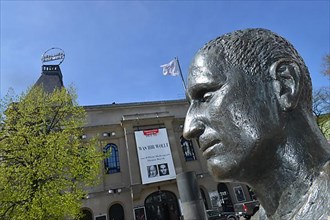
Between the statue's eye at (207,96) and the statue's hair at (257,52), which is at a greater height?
the statue's hair at (257,52)

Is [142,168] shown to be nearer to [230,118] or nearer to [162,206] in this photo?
[162,206]

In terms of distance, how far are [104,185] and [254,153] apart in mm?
21338

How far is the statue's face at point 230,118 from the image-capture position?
1168 mm

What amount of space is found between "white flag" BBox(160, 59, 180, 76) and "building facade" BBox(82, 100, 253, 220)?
5442 mm

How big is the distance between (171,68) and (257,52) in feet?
63.7

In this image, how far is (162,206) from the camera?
71.3ft

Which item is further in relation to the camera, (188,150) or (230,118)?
(188,150)

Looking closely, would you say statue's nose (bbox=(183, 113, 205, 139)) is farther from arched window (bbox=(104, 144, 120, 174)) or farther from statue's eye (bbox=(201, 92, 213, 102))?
arched window (bbox=(104, 144, 120, 174))

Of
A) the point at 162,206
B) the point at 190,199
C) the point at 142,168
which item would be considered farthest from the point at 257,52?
the point at 162,206

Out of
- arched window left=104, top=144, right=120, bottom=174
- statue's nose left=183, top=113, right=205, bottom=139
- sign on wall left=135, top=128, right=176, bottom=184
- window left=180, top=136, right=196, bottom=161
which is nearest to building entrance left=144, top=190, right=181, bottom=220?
sign on wall left=135, top=128, right=176, bottom=184

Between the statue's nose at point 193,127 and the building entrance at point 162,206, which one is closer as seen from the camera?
the statue's nose at point 193,127

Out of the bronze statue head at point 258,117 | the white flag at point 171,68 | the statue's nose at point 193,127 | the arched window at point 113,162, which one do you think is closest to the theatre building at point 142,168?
the arched window at point 113,162

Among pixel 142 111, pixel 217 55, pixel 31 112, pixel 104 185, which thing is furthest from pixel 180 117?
pixel 217 55

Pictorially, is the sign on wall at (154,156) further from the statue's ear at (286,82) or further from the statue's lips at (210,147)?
the statue's ear at (286,82)
